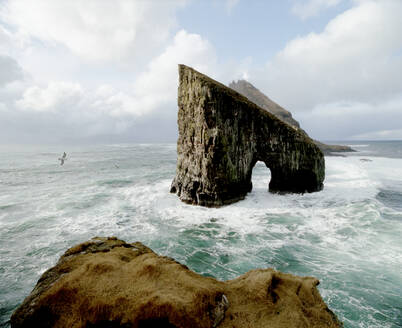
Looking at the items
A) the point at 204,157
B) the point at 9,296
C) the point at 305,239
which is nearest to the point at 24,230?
the point at 9,296

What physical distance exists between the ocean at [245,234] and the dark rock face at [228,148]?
1.96m

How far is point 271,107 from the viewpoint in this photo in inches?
4968

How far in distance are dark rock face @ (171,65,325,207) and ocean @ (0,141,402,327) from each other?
6.43ft

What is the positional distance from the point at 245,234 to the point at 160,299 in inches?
493

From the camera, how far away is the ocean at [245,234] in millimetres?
10195

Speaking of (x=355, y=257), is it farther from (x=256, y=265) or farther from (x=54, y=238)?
(x=54, y=238)

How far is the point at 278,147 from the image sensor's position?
25.4 m

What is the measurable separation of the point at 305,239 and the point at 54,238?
18566 millimetres

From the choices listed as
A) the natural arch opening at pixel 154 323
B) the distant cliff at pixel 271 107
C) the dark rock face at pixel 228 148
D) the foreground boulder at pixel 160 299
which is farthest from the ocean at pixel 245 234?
the distant cliff at pixel 271 107

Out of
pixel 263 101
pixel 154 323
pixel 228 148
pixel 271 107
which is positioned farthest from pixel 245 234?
pixel 263 101

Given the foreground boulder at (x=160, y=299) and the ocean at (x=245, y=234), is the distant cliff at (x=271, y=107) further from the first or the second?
the foreground boulder at (x=160, y=299)

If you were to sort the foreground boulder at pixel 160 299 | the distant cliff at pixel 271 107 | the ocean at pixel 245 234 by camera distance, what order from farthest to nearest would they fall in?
the distant cliff at pixel 271 107 → the ocean at pixel 245 234 → the foreground boulder at pixel 160 299

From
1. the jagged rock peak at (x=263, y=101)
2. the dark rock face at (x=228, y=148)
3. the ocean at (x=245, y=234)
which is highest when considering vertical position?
the jagged rock peak at (x=263, y=101)

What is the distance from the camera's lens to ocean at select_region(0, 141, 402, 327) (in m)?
10.2
